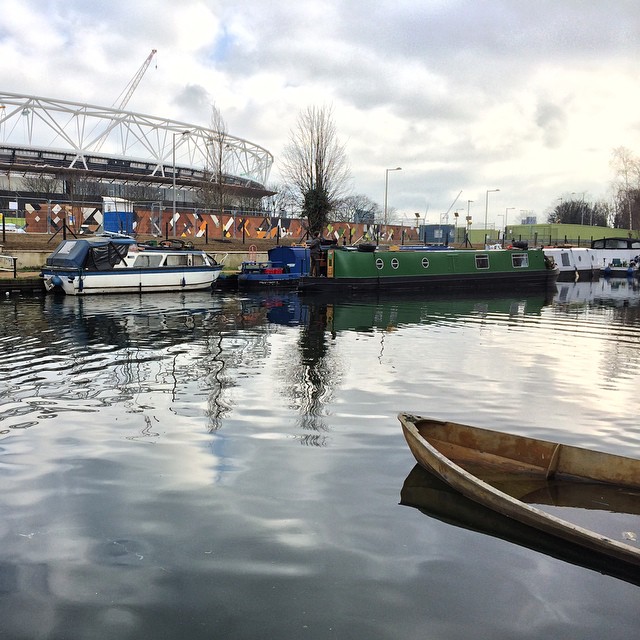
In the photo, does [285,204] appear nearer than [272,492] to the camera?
No

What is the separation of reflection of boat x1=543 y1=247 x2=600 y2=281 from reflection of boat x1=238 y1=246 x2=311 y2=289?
21754 mm

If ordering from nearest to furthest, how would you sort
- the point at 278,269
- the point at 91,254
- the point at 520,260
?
the point at 91,254 < the point at 278,269 < the point at 520,260

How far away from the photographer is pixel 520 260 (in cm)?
3641

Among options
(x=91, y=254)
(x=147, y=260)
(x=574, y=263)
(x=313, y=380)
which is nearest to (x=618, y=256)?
(x=574, y=263)

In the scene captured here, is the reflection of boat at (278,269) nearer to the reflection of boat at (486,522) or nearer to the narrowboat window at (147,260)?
the narrowboat window at (147,260)

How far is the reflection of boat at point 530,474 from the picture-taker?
550 cm

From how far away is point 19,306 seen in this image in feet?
70.7

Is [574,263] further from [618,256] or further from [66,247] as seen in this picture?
[66,247]

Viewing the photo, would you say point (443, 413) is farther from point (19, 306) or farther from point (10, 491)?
point (19, 306)

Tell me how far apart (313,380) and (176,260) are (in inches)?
→ 750

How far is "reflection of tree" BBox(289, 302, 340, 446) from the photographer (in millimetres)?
8617

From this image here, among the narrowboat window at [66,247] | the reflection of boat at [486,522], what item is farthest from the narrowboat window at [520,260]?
the reflection of boat at [486,522]

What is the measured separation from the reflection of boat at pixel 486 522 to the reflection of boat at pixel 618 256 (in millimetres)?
50748

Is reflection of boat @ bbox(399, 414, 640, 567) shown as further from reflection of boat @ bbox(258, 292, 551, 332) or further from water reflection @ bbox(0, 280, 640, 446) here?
reflection of boat @ bbox(258, 292, 551, 332)
